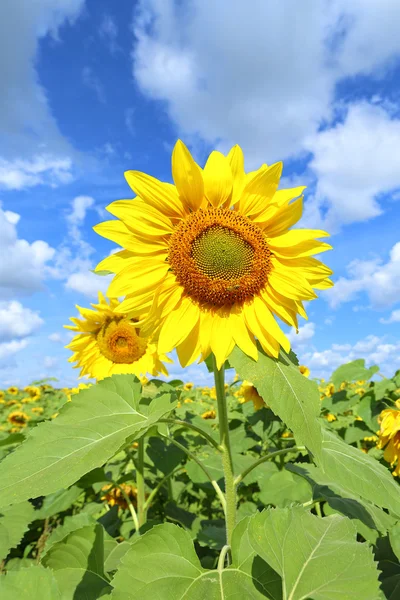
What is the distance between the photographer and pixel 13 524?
324cm

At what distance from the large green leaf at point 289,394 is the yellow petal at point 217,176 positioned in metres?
0.80

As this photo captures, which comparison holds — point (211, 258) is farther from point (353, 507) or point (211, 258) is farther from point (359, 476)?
point (353, 507)

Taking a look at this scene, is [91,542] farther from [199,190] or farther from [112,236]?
[199,190]

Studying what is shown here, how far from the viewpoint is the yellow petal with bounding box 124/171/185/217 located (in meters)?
2.19

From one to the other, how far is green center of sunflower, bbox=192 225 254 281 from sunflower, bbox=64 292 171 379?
1938 mm

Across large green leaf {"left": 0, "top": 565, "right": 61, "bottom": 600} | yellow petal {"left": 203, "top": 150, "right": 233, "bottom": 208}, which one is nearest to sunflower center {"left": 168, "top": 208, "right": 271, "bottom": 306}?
yellow petal {"left": 203, "top": 150, "right": 233, "bottom": 208}

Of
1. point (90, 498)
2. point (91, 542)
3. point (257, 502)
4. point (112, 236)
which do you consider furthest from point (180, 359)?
point (90, 498)

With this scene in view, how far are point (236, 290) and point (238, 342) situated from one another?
0.27 m

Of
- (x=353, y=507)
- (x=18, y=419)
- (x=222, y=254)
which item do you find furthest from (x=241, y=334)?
(x=18, y=419)

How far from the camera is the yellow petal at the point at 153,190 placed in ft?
7.20

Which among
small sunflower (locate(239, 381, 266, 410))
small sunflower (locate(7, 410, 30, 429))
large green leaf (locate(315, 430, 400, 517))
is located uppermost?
small sunflower (locate(7, 410, 30, 429))

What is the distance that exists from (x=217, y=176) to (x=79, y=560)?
1827 mm

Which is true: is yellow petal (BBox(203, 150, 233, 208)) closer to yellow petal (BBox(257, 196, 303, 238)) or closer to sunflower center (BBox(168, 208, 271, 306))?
sunflower center (BBox(168, 208, 271, 306))

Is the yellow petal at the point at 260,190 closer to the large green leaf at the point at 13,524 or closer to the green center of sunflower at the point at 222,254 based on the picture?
the green center of sunflower at the point at 222,254
